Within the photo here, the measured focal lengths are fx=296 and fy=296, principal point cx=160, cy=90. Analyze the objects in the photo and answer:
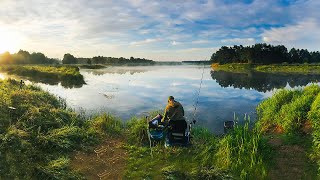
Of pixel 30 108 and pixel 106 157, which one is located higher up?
pixel 30 108

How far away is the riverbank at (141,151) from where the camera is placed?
10898 mm

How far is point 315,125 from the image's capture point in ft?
43.4

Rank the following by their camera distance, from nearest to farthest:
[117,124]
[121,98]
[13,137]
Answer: [13,137] → [117,124] → [121,98]

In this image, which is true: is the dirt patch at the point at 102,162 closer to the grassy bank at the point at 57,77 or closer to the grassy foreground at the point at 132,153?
the grassy foreground at the point at 132,153

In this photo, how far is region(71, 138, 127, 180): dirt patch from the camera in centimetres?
1145

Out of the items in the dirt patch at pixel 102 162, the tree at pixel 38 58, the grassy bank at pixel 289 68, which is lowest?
the dirt patch at pixel 102 162

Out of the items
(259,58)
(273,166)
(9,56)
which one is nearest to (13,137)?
(273,166)

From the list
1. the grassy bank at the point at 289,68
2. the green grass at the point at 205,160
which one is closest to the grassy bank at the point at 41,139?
the green grass at the point at 205,160

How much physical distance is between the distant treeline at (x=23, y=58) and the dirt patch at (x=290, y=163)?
15783 cm

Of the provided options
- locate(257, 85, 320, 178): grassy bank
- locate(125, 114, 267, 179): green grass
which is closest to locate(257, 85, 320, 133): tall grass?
locate(257, 85, 320, 178): grassy bank

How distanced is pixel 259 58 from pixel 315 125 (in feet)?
389

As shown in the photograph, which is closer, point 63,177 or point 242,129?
point 63,177

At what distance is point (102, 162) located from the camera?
41.4 ft

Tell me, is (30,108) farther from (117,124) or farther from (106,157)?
(106,157)
